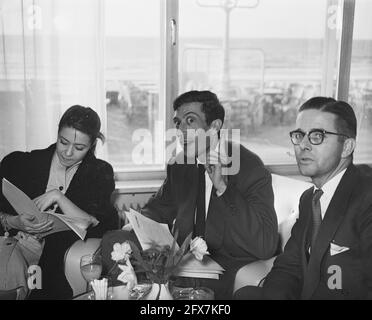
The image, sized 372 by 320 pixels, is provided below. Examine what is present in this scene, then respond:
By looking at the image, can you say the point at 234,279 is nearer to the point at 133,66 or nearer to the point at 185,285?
the point at 185,285

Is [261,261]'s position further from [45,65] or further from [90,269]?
[45,65]

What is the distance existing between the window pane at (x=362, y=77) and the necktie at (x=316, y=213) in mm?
1107

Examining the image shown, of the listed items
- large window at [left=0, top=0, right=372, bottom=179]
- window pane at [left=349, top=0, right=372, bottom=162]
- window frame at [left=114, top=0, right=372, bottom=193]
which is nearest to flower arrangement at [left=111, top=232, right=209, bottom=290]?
window frame at [left=114, top=0, right=372, bottom=193]

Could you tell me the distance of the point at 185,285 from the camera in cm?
167

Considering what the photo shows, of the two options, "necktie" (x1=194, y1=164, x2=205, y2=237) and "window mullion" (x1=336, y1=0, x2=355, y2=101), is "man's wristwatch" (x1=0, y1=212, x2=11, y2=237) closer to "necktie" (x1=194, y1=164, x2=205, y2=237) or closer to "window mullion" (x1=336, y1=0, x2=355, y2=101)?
"necktie" (x1=194, y1=164, x2=205, y2=237)

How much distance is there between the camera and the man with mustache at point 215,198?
6.19 ft

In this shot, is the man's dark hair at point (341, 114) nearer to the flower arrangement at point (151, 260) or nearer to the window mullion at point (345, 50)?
the flower arrangement at point (151, 260)

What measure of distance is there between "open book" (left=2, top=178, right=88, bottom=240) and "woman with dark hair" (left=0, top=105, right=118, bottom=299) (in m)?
0.03

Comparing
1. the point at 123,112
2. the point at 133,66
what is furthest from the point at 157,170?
the point at 133,66

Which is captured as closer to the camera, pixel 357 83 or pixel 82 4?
pixel 82 4

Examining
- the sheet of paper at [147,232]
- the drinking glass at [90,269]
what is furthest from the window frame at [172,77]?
the drinking glass at [90,269]

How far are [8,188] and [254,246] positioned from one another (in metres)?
0.93

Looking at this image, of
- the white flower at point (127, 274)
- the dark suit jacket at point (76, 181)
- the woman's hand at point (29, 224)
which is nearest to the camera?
the white flower at point (127, 274)

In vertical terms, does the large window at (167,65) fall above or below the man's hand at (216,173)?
above
